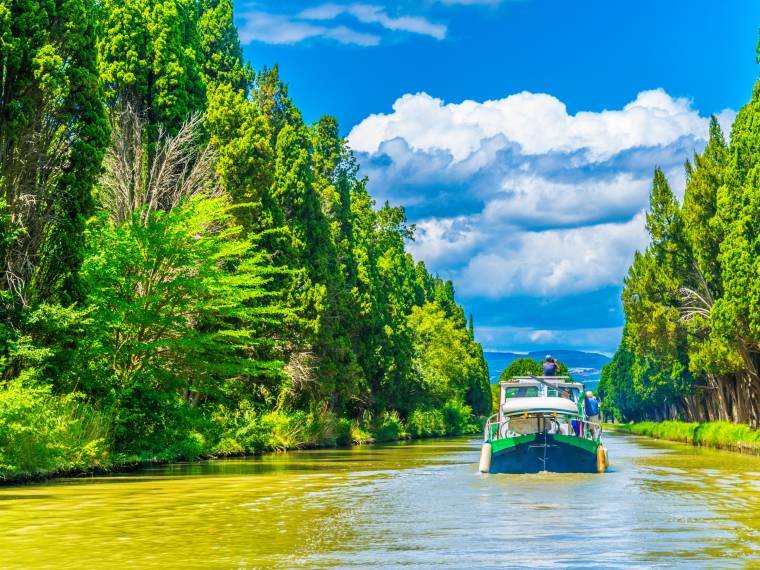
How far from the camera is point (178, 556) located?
1352 cm

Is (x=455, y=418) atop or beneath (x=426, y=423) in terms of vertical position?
atop

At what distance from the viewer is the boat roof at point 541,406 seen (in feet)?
95.2

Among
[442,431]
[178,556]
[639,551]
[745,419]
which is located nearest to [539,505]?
[639,551]

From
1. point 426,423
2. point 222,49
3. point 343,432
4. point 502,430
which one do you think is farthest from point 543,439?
point 426,423

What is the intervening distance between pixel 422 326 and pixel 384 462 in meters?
60.2

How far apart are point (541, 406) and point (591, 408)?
1.82m

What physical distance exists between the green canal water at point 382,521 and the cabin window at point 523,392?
156 inches

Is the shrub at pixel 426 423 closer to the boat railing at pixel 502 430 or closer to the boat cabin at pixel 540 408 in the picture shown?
the boat cabin at pixel 540 408

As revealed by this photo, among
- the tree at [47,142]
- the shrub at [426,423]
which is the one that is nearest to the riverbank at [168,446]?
the tree at [47,142]

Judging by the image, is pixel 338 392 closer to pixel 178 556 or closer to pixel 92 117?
pixel 92 117

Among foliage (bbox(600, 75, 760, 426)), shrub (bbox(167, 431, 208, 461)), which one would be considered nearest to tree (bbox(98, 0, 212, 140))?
shrub (bbox(167, 431, 208, 461))

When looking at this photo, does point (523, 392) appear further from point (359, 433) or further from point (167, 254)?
point (359, 433)

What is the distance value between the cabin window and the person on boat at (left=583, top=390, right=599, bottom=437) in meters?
2.49

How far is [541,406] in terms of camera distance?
29.2 meters
